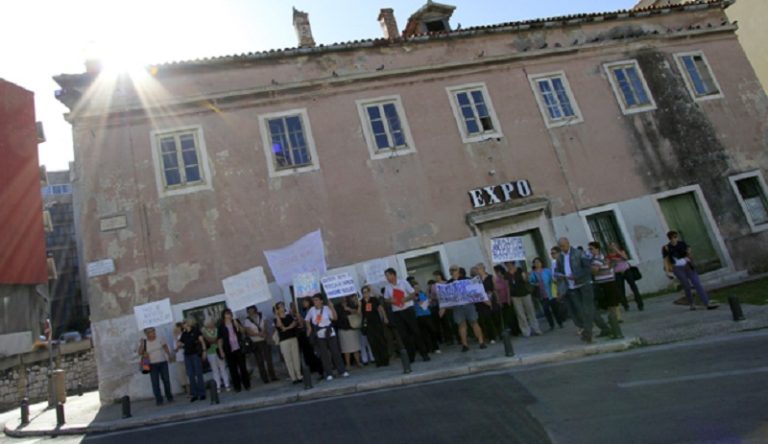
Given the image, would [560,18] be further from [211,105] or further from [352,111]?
[211,105]

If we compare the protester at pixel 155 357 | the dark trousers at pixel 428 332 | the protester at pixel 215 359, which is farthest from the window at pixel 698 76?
the protester at pixel 155 357

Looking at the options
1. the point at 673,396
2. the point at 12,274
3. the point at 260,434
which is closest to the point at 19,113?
the point at 12,274

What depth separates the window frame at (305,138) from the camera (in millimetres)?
12590

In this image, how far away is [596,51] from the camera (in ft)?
51.2

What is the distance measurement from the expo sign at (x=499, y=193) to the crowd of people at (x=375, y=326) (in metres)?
3.10

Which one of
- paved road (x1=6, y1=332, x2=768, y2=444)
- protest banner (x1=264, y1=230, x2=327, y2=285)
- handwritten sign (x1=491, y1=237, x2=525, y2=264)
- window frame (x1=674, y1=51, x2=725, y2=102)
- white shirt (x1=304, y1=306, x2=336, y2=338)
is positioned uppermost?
window frame (x1=674, y1=51, x2=725, y2=102)

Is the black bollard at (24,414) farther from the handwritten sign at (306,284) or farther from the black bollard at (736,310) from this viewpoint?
the black bollard at (736,310)

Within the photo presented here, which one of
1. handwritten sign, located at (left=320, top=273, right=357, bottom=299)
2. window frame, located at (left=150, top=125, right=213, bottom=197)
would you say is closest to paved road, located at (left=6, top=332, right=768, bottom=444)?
handwritten sign, located at (left=320, top=273, right=357, bottom=299)

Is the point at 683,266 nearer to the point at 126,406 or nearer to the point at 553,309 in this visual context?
the point at 553,309

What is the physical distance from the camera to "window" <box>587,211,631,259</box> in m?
13.9

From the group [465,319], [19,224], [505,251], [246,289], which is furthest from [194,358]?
[19,224]

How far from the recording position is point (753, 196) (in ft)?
49.4

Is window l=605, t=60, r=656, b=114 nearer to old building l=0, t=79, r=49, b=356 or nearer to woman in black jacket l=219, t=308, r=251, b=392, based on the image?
woman in black jacket l=219, t=308, r=251, b=392

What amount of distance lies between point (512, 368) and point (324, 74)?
10226 mm
